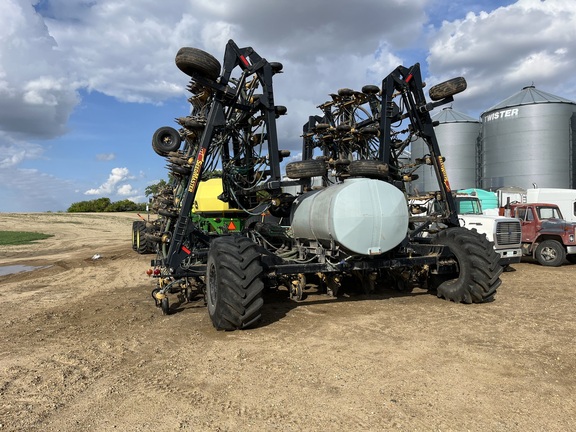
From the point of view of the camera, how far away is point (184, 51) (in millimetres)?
7730

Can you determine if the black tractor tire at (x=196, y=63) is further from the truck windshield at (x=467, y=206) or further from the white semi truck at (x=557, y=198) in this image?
the white semi truck at (x=557, y=198)

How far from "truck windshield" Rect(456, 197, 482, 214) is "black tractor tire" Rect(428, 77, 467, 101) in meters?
6.15

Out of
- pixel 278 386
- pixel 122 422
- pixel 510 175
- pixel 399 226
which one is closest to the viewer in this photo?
pixel 122 422

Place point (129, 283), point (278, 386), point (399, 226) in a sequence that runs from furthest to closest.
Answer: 1. point (129, 283)
2. point (399, 226)
3. point (278, 386)

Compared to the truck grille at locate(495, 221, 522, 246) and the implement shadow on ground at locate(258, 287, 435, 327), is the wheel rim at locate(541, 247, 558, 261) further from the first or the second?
the implement shadow on ground at locate(258, 287, 435, 327)

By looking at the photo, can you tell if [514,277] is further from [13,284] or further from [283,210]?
[13,284]

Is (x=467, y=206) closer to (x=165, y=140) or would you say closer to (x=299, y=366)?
(x=165, y=140)

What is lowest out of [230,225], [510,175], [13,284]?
[13,284]

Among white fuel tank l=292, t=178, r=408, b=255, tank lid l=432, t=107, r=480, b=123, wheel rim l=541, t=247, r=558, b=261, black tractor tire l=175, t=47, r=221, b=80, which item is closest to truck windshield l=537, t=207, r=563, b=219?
wheel rim l=541, t=247, r=558, b=261

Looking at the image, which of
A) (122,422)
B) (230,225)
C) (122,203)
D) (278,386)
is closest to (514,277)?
(230,225)

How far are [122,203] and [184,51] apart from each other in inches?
2548

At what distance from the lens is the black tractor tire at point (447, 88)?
912cm

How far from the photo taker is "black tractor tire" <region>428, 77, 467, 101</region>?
359 inches

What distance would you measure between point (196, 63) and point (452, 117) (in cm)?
3163
